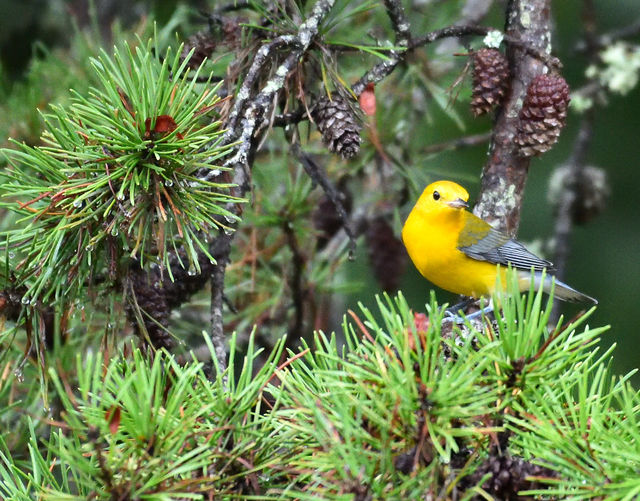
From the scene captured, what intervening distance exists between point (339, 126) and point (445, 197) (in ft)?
3.88

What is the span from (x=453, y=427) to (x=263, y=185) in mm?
2389

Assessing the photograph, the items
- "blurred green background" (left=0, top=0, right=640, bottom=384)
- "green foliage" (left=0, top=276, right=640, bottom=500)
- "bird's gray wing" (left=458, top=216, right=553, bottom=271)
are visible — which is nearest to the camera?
"green foliage" (left=0, top=276, right=640, bottom=500)

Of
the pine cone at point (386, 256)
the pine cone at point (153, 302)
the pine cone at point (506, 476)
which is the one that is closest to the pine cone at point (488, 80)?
the pine cone at point (153, 302)

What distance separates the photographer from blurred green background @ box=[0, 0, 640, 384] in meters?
4.44

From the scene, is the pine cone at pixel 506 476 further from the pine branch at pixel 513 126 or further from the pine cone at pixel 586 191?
the pine cone at pixel 586 191

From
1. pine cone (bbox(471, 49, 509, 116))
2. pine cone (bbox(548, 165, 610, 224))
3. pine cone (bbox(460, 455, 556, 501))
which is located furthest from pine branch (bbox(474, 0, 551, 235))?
pine cone (bbox(548, 165, 610, 224))

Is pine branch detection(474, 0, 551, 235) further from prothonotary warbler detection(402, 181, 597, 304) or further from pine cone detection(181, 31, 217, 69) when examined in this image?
pine cone detection(181, 31, 217, 69)

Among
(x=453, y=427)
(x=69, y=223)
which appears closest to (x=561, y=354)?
(x=453, y=427)

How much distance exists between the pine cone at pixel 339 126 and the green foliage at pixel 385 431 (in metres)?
0.80

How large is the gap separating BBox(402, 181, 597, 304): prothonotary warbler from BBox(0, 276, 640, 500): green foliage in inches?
64.9

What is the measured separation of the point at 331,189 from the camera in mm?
2547

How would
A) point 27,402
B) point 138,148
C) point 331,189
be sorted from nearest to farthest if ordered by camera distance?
point 138,148
point 331,189
point 27,402

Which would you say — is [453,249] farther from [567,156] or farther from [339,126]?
[567,156]

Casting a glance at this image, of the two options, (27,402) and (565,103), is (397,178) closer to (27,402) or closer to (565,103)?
(565,103)
